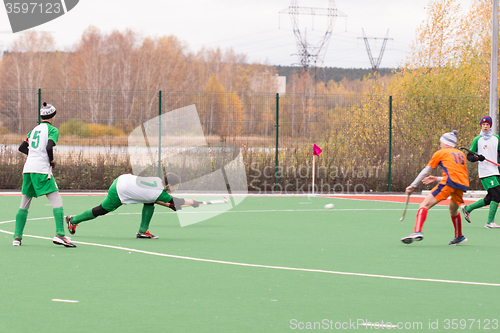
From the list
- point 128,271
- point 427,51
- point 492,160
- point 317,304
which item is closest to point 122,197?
point 128,271

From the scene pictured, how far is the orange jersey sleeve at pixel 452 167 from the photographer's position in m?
9.84

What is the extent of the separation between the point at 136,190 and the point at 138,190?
3cm

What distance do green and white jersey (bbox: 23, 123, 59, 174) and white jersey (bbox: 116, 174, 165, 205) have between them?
1.35 metres

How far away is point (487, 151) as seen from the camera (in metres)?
12.5

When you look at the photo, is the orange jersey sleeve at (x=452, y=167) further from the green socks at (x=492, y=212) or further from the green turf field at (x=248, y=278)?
the green socks at (x=492, y=212)

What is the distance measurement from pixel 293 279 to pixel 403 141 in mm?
15885

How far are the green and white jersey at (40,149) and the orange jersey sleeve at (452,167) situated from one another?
5.59 m

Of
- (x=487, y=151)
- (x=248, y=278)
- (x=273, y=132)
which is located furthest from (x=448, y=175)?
(x=273, y=132)

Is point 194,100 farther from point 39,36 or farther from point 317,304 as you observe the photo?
point 39,36

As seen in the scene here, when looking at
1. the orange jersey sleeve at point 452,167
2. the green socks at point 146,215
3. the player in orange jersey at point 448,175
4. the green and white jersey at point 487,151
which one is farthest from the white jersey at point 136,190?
the green and white jersey at point 487,151

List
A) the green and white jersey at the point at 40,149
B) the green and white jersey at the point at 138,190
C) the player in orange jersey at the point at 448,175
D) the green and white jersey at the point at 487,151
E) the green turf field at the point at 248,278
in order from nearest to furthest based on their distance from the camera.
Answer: the green turf field at the point at 248,278
the green and white jersey at the point at 40,149
the player in orange jersey at the point at 448,175
the green and white jersey at the point at 138,190
the green and white jersey at the point at 487,151

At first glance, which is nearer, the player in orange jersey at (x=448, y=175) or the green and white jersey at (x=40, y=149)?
the green and white jersey at (x=40, y=149)

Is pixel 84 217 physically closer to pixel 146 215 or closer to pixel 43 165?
pixel 146 215

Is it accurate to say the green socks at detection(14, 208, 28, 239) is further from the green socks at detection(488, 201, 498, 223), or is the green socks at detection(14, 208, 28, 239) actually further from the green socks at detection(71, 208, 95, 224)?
the green socks at detection(488, 201, 498, 223)
